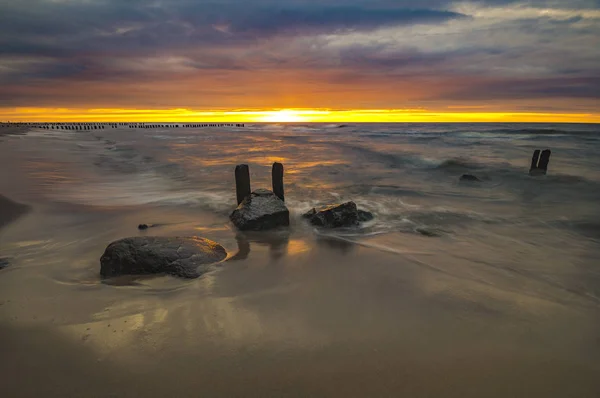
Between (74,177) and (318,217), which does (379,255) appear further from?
(74,177)

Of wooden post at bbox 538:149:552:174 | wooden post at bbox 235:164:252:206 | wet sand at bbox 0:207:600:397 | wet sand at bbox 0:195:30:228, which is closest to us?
wet sand at bbox 0:207:600:397

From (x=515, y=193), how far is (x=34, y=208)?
17.4m

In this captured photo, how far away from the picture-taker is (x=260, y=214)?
7.64 meters

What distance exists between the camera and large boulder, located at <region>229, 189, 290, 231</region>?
24.9 feet

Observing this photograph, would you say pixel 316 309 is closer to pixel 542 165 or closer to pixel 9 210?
pixel 9 210

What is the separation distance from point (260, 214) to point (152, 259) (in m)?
3.00

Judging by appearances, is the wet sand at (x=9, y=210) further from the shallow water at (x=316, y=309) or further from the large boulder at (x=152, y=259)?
the large boulder at (x=152, y=259)

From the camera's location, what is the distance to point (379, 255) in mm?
6223

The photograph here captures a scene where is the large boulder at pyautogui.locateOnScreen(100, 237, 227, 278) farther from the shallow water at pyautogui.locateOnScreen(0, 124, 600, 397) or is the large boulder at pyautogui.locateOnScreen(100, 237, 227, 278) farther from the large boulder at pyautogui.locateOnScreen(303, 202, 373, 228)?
the large boulder at pyautogui.locateOnScreen(303, 202, 373, 228)

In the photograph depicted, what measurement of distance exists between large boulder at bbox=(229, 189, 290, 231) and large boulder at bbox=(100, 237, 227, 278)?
7.11 ft

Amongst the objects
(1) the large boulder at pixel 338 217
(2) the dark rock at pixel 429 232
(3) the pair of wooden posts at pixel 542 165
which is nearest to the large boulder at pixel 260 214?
(1) the large boulder at pixel 338 217

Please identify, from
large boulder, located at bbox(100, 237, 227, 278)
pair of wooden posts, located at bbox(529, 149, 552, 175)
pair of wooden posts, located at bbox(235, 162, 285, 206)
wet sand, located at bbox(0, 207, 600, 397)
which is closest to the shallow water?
wet sand, located at bbox(0, 207, 600, 397)

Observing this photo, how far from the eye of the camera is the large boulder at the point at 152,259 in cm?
495

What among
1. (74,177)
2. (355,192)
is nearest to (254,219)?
(355,192)
